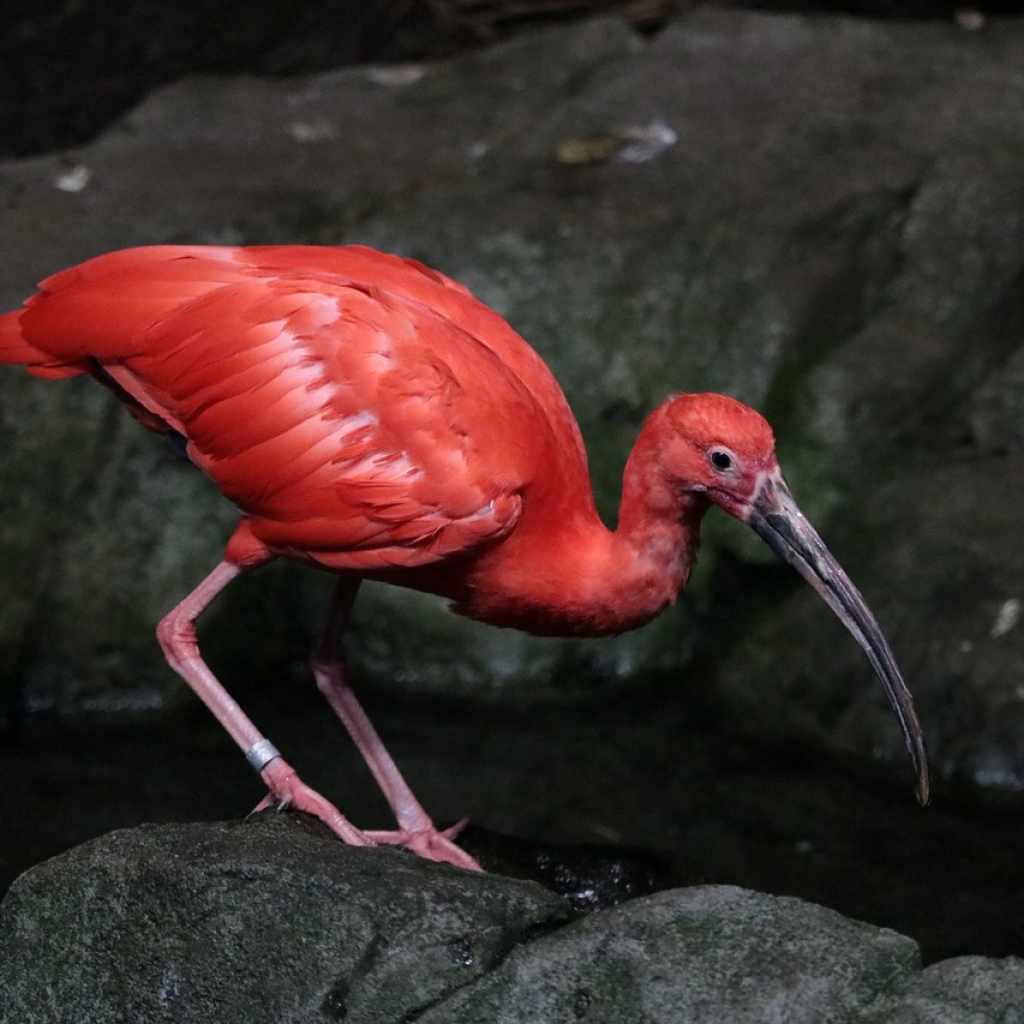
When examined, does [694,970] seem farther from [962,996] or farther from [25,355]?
[25,355]

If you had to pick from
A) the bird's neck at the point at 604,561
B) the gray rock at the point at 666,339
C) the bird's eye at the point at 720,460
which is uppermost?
the bird's eye at the point at 720,460

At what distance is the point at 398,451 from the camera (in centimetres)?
405

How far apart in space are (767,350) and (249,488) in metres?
2.75

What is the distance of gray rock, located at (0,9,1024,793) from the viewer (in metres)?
5.86

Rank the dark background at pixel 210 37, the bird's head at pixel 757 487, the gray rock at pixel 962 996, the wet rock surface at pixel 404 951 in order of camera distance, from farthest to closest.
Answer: the dark background at pixel 210 37 < the bird's head at pixel 757 487 < the wet rock surface at pixel 404 951 < the gray rock at pixel 962 996

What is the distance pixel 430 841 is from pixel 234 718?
0.64m

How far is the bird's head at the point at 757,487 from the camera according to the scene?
3814 millimetres

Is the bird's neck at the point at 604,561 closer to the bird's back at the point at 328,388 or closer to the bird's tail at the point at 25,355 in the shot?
the bird's back at the point at 328,388

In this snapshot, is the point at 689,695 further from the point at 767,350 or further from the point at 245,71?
the point at 245,71

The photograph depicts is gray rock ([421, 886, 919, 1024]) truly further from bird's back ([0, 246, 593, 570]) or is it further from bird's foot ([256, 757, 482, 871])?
bird's back ([0, 246, 593, 570])

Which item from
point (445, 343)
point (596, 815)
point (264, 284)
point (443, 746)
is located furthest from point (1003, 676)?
point (264, 284)

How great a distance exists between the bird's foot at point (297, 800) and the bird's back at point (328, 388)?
0.54m

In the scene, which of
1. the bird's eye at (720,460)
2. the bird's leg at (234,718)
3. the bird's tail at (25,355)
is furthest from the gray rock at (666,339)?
the bird's eye at (720,460)

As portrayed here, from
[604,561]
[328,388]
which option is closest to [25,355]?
[328,388]
